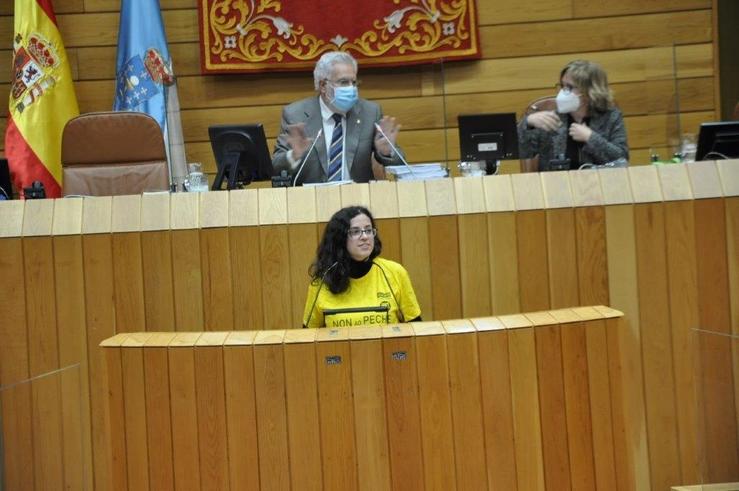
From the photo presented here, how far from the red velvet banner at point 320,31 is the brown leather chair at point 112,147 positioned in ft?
4.90

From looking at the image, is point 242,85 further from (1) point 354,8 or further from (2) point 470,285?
(2) point 470,285

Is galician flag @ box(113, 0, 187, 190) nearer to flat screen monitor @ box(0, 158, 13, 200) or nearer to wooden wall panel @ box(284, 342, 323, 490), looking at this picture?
flat screen monitor @ box(0, 158, 13, 200)

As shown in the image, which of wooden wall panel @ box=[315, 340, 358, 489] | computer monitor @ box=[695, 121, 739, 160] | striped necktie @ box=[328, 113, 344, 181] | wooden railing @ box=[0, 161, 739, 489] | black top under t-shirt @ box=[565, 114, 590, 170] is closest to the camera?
wooden wall panel @ box=[315, 340, 358, 489]

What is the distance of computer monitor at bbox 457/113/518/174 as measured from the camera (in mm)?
4941

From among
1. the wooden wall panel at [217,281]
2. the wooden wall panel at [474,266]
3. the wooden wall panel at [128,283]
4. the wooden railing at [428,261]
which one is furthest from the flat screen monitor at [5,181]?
the wooden wall panel at [474,266]

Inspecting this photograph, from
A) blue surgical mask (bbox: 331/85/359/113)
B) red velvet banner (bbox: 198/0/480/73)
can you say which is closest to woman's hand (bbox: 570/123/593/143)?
blue surgical mask (bbox: 331/85/359/113)

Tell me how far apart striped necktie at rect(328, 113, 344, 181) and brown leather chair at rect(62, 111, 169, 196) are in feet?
2.76

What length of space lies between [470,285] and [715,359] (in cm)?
132

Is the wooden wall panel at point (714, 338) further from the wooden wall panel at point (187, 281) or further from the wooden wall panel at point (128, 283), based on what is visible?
the wooden wall panel at point (128, 283)

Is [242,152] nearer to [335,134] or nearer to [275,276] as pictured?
[335,134]

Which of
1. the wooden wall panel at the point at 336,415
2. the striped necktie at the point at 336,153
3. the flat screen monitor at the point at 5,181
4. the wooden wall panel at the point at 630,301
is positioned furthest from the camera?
the striped necktie at the point at 336,153

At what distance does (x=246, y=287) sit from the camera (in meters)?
4.57

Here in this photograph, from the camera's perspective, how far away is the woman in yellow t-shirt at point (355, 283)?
13.6 feet

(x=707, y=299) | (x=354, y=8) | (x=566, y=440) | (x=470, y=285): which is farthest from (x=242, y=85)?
(x=566, y=440)
